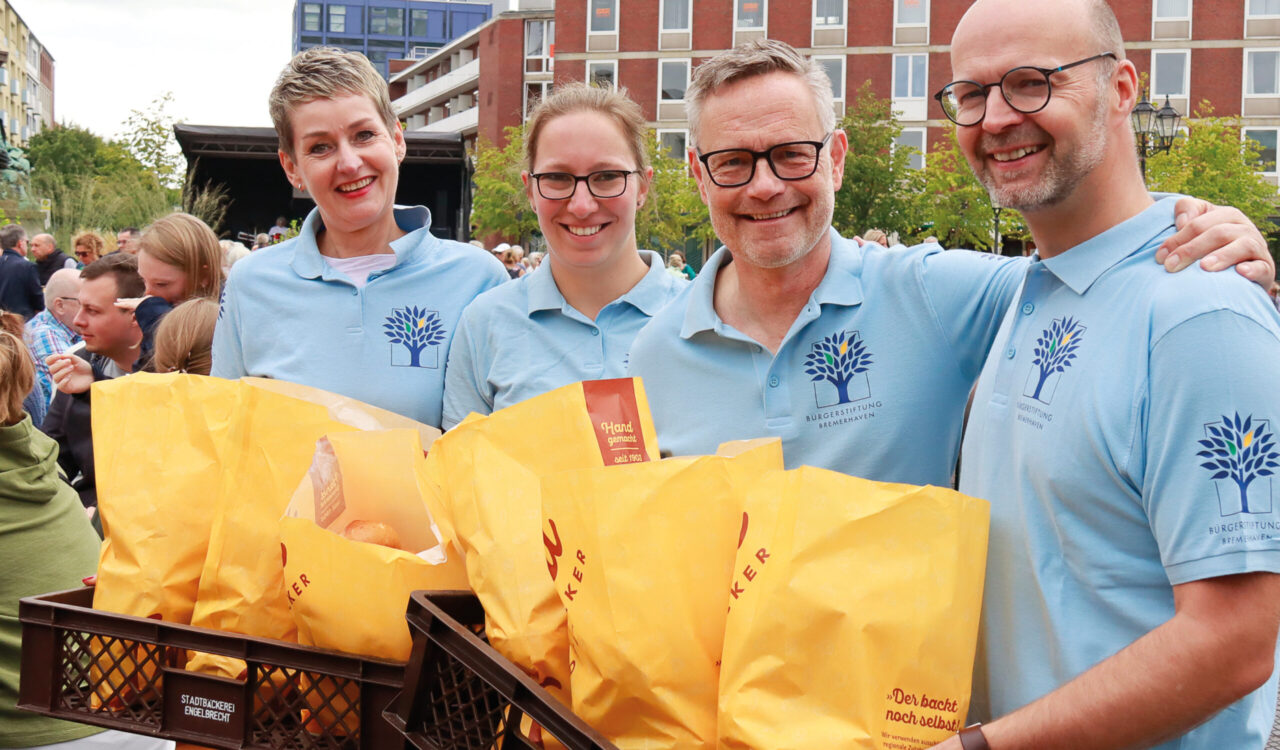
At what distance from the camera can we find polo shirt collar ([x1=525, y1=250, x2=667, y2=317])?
9.18ft

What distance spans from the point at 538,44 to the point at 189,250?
50.3 metres

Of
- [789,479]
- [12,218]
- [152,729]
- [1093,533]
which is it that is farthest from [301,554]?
[12,218]

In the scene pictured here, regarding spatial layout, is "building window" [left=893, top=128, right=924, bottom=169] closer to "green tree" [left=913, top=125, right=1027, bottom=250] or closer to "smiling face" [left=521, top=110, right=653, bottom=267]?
"green tree" [left=913, top=125, right=1027, bottom=250]

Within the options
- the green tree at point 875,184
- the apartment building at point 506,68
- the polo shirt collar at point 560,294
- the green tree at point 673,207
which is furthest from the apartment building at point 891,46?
the polo shirt collar at point 560,294

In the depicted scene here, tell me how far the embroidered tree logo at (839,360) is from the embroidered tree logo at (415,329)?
1.12 metres

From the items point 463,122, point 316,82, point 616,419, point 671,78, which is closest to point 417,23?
point 463,122

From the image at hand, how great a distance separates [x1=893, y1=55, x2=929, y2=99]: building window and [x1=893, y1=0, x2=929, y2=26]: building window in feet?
4.11

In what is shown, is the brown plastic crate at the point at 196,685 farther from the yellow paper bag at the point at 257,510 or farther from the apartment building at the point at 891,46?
the apartment building at the point at 891,46

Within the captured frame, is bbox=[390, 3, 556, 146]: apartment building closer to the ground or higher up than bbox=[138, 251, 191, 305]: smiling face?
higher up

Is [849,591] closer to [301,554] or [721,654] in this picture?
[721,654]

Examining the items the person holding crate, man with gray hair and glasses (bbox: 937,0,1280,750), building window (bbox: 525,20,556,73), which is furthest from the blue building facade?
man with gray hair and glasses (bbox: 937,0,1280,750)

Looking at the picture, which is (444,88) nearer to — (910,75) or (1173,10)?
(910,75)

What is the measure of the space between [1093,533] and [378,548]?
1.10 metres

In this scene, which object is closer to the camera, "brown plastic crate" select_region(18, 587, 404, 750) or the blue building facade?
"brown plastic crate" select_region(18, 587, 404, 750)
